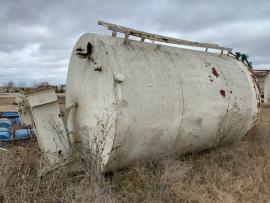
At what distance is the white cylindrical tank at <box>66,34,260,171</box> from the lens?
378 cm

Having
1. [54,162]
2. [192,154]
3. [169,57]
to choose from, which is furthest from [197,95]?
[54,162]

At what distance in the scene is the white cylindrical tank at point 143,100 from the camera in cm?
378

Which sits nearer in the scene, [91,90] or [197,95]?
[91,90]

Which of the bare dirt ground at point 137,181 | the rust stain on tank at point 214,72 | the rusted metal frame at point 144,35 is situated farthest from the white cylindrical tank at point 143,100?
the bare dirt ground at point 137,181

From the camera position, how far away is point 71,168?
402 cm

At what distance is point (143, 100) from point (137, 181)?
3.35 feet

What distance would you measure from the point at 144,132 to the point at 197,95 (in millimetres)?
1059

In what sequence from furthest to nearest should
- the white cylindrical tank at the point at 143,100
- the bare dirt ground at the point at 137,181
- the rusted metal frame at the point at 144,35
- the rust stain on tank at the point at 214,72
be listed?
1. the rust stain on tank at the point at 214,72
2. the rusted metal frame at the point at 144,35
3. the white cylindrical tank at the point at 143,100
4. the bare dirt ground at the point at 137,181

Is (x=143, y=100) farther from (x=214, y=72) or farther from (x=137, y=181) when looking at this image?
(x=214, y=72)

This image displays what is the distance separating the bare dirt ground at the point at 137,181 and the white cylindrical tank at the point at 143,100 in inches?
9.0

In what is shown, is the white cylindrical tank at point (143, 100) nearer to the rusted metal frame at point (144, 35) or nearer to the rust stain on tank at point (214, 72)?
the rust stain on tank at point (214, 72)

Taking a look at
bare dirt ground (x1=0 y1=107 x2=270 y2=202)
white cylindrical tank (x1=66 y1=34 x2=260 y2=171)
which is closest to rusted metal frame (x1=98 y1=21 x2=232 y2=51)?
white cylindrical tank (x1=66 y1=34 x2=260 y2=171)

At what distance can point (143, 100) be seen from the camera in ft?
12.8

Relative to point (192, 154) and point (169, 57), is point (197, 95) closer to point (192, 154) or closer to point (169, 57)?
point (169, 57)
